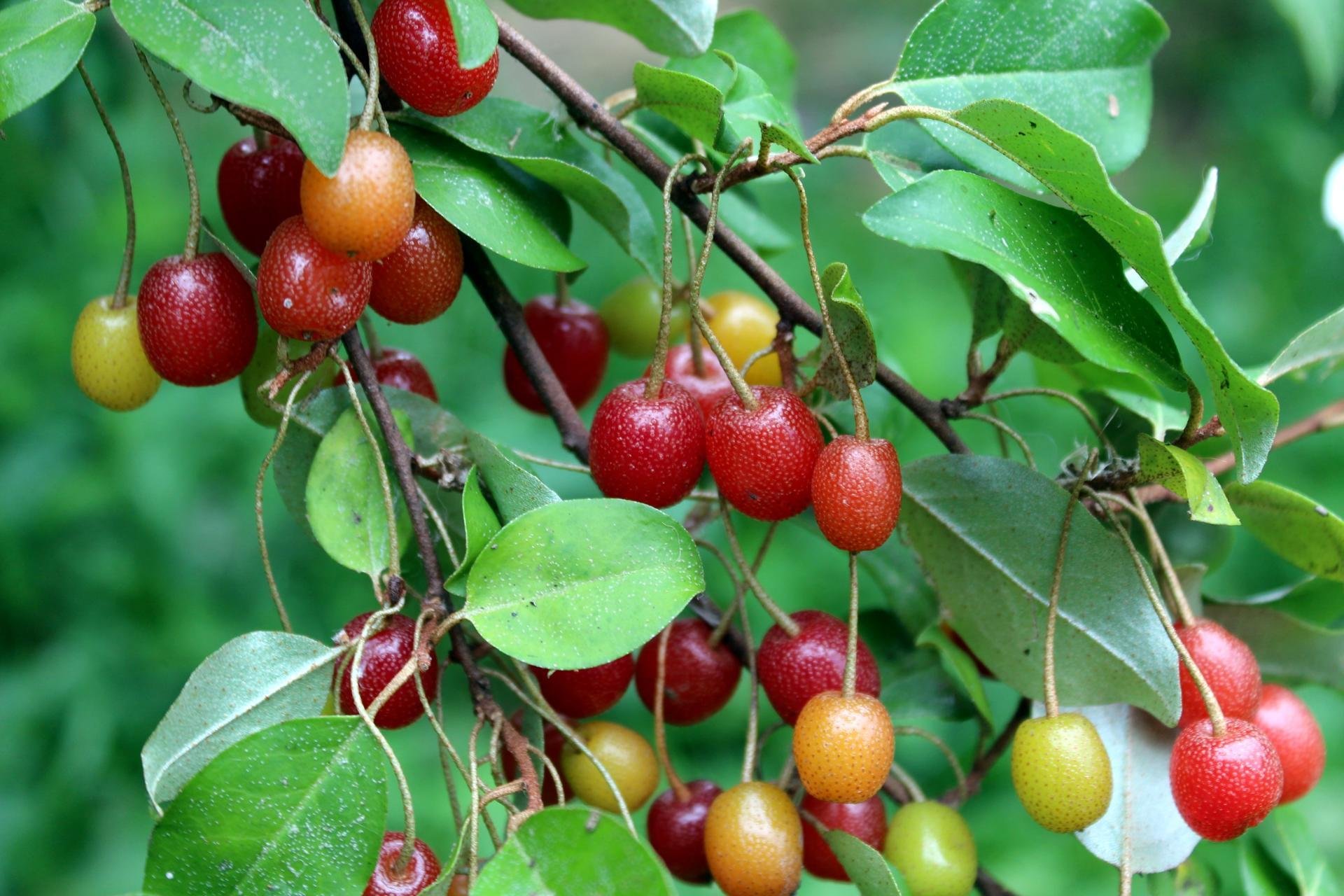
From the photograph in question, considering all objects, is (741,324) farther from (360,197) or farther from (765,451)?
(360,197)

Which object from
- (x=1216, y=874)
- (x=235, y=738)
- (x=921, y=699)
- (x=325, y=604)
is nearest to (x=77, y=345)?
(x=235, y=738)

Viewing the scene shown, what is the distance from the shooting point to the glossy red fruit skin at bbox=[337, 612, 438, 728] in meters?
0.56

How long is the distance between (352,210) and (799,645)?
0.33 metres

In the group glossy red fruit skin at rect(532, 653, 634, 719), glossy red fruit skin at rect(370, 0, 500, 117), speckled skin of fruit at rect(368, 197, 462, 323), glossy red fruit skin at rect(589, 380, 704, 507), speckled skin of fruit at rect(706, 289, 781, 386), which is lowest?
glossy red fruit skin at rect(532, 653, 634, 719)

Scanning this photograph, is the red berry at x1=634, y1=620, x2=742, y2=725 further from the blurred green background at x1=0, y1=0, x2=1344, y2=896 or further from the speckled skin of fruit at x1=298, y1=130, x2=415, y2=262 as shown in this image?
the blurred green background at x1=0, y1=0, x2=1344, y2=896

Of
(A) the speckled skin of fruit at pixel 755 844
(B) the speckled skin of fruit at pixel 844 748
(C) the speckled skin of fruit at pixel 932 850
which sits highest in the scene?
(B) the speckled skin of fruit at pixel 844 748

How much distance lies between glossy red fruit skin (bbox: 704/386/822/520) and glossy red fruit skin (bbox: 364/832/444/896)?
23 centimetres

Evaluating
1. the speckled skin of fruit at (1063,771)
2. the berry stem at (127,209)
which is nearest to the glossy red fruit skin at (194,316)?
the berry stem at (127,209)

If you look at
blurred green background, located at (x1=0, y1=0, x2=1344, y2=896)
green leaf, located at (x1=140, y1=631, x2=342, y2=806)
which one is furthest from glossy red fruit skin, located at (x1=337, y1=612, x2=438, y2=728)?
blurred green background, located at (x1=0, y1=0, x2=1344, y2=896)

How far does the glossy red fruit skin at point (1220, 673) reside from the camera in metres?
0.62

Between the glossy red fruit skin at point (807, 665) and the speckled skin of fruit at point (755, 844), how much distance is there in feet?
0.17

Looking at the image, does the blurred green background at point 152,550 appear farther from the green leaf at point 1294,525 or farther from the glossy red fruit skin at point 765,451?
the glossy red fruit skin at point 765,451

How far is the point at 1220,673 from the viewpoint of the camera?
0.62m

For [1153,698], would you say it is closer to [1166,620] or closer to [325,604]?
[1166,620]
